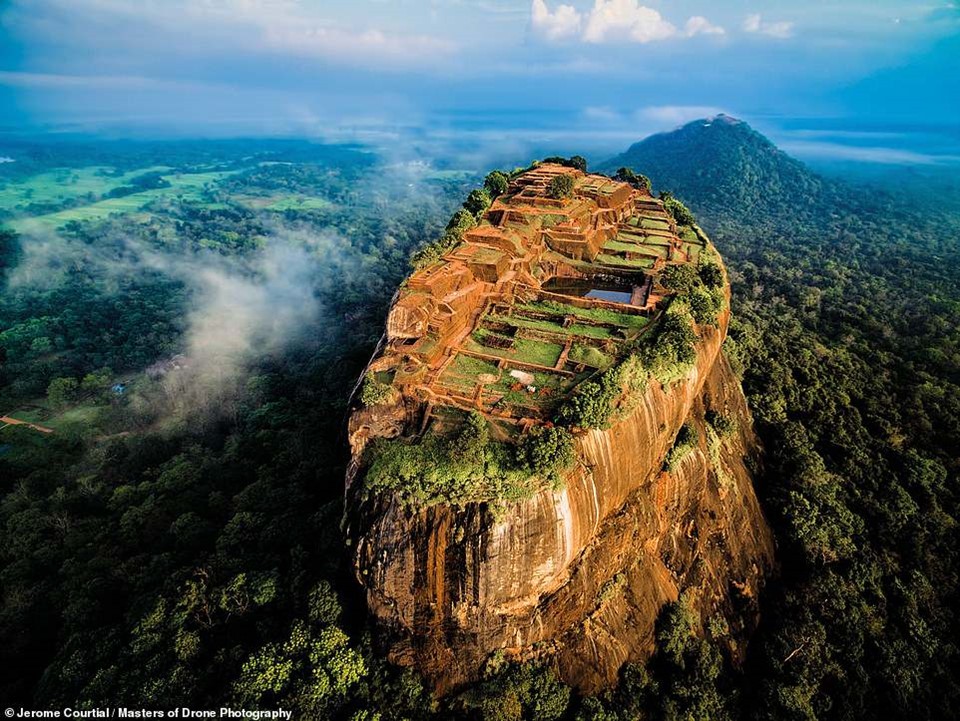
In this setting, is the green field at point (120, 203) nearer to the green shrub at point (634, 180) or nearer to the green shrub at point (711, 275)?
the green shrub at point (634, 180)

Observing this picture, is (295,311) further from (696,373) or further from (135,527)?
(696,373)

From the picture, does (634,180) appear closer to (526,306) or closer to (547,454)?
(526,306)

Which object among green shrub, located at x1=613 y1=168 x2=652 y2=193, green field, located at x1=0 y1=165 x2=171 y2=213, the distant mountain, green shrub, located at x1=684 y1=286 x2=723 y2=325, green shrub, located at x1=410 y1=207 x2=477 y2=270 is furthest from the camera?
Answer: green field, located at x1=0 y1=165 x2=171 y2=213

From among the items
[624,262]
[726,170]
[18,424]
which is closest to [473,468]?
[624,262]

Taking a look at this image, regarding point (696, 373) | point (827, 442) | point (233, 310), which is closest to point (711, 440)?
point (696, 373)

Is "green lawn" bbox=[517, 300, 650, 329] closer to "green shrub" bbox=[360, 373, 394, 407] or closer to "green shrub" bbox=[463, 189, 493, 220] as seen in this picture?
"green shrub" bbox=[360, 373, 394, 407]

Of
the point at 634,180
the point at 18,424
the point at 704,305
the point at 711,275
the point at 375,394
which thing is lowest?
the point at 18,424

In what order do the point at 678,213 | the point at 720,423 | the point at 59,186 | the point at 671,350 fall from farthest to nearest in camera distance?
1. the point at 59,186
2. the point at 678,213
3. the point at 720,423
4. the point at 671,350

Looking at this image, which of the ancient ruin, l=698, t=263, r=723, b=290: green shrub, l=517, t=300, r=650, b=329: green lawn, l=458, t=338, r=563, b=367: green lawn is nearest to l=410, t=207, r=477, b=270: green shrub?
the ancient ruin
